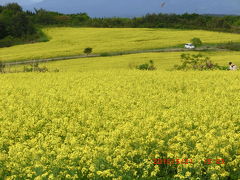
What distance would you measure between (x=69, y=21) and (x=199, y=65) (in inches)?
3007

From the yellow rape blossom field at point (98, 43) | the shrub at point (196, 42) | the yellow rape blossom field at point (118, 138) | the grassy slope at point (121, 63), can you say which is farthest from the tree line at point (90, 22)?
the yellow rape blossom field at point (118, 138)

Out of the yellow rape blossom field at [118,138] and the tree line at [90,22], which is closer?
the yellow rape blossom field at [118,138]

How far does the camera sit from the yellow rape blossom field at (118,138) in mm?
6594

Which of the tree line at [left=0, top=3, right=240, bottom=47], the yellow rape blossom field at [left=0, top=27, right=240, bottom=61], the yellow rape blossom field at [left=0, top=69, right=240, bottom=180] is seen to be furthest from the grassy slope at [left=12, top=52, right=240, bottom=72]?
the tree line at [left=0, top=3, right=240, bottom=47]

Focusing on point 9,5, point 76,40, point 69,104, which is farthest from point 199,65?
point 9,5

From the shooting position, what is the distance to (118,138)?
7855 mm

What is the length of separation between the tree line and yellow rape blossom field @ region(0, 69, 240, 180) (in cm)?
5835

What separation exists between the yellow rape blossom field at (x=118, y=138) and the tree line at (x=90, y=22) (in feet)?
191

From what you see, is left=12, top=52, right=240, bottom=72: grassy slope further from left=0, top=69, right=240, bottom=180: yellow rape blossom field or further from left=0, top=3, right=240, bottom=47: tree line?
left=0, top=3, right=240, bottom=47: tree line

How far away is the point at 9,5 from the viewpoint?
89500 mm

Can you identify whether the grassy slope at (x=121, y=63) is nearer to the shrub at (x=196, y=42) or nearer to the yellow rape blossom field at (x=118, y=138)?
the shrub at (x=196, y=42)

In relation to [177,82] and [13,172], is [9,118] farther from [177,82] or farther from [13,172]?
[177,82]

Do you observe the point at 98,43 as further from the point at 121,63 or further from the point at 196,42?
the point at 121,63

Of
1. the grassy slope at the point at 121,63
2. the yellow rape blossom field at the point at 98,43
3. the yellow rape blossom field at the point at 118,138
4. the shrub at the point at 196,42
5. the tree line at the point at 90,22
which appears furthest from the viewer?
the tree line at the point at 90,22
